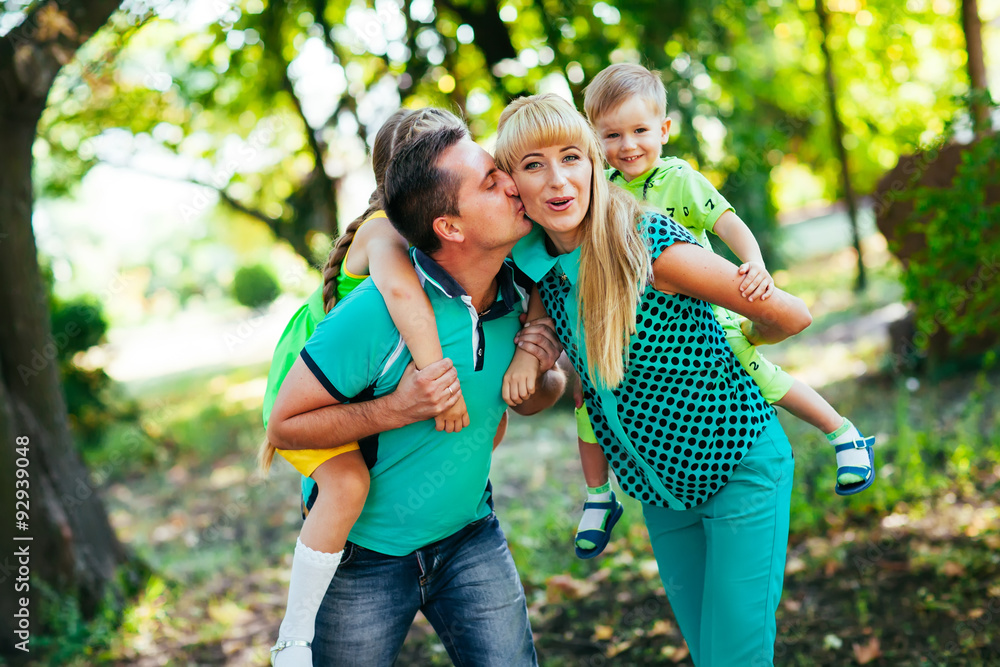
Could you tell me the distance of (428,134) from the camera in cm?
214

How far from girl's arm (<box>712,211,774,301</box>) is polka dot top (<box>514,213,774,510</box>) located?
16cm

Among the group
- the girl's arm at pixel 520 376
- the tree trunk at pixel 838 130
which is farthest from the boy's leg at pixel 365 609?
the tree trunk at pixel 838 130

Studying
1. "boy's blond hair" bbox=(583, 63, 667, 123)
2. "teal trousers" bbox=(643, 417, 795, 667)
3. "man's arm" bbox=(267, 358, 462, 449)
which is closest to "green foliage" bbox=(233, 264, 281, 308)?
"boy's blond hair" bbox=(583, 63, 667, 123)

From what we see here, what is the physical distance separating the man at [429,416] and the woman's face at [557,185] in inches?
2.6

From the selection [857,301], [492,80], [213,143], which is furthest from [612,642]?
A: [213,143]

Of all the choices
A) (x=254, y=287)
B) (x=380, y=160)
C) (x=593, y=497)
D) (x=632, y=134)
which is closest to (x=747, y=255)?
(x=632, y=134)

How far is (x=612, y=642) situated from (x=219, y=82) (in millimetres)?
8050

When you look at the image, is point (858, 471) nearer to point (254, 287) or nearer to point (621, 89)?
point (621, 89)

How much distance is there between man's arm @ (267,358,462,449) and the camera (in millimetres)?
2062

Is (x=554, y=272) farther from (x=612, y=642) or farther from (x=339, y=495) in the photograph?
(x=612, y=642)

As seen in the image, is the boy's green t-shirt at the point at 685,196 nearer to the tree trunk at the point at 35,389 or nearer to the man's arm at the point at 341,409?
the man's arm at the point at 341,409

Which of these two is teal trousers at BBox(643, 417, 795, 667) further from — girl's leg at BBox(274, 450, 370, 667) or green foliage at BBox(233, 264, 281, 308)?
green foliage at BBox(233, 264, 281, 308)

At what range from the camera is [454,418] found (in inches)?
85.4

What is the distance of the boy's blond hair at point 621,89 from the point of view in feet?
8.71
